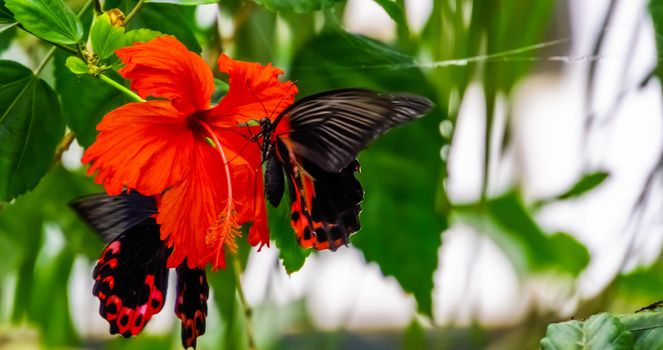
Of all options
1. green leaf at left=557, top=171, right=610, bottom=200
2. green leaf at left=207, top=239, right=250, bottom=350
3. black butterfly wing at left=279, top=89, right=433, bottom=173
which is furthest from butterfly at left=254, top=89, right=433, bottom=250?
green leaf at left=557, top=171, right=610, bottom=200

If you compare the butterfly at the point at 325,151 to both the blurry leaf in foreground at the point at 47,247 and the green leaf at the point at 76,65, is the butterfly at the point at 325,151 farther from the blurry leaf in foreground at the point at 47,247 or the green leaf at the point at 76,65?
the blurry leaf in foreground at the point at 47,247

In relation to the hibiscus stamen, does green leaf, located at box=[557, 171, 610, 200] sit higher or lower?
lower

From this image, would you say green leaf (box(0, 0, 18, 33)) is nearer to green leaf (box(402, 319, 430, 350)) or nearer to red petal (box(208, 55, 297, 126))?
red petal (box(208, 55, 297, 126))

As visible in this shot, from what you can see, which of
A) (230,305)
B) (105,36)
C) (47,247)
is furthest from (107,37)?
(47,247)

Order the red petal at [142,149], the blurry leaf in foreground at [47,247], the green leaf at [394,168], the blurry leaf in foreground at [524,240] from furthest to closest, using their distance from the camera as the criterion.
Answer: the blurry leaf in foreground at [524,240] → the blurry leaf in foreground at [47,247] → the green leaf at [394,168] → the red petal at [142,149]

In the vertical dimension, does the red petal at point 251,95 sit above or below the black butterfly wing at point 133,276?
above

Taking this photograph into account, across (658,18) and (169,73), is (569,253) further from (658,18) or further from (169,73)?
(169,73)

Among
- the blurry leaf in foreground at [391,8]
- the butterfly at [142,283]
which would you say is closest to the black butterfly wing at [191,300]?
the butterfly at [142,283]
